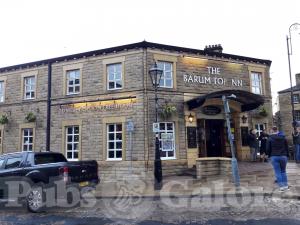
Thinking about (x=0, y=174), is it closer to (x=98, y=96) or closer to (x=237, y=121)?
(x=98, y=96)

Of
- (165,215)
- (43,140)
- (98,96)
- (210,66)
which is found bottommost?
(165,215)

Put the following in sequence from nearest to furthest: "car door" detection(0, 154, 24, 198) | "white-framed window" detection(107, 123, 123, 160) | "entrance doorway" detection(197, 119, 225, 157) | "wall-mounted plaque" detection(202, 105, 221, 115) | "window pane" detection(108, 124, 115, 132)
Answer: "car door" detection(0, 154, 24, 198), "white-framed window" detection(107, 123, 123, 160), "window pane" detection(108, 124, 115, 132), "wall-mounted plaque" detection(202, 105, 221, 115), "entrance doorway" detection(197, 119, 225, 157)

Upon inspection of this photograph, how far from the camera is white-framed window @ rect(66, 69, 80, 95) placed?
16859 millimetres

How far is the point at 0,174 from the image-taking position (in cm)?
966

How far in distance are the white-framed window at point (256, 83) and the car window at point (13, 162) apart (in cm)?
1356

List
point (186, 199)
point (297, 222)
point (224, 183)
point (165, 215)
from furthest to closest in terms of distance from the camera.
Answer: point (224, 183) → point (186, 199) → point (165, 215) → point (297, 222)

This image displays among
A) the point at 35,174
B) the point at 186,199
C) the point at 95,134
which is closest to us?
the point at 35,174

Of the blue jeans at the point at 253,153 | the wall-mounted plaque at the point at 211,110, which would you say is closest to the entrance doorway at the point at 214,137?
the wall-mounted plaque at the point at 211,110

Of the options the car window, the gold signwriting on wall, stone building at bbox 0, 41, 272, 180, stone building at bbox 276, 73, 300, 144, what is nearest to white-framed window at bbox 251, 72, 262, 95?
stone building at bbox 0, 41, 272, 180

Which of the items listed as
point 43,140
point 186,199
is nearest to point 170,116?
point 186,199

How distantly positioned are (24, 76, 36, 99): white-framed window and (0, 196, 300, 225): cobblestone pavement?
10026 mm

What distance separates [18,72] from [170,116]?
9.93m

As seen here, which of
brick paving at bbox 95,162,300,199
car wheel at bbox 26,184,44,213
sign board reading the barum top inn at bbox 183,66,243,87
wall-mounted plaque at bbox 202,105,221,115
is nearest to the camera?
car wheel at bbox 26,184,44,213

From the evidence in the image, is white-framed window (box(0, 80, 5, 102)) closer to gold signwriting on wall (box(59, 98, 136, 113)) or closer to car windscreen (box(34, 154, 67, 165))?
gold signwriting on wall (box(59, 98, 136, 113))
